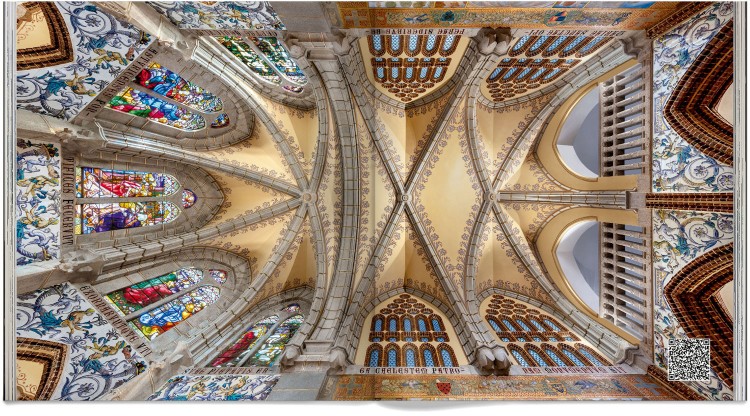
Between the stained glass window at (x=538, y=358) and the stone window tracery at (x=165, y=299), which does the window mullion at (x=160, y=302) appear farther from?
the stained glass window at (x=538, y=358)

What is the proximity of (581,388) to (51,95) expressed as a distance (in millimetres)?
9010

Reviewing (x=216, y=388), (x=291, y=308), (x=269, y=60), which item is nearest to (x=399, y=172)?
(x=269, y=60)

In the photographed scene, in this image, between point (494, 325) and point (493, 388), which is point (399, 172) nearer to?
point (494, 325)

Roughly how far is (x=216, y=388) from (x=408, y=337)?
3776 mm

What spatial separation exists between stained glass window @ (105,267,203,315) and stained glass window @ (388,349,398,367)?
510 centimetres

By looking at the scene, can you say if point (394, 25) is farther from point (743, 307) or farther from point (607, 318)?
point (607, 318)

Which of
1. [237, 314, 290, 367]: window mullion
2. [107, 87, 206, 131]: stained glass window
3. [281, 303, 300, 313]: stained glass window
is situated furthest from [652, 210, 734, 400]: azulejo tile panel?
[107, 87, 206, 131]: stained glass window

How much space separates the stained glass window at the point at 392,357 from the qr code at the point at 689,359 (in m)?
4.20

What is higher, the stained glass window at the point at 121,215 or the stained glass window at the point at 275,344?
the stained glass window at the point at 121,215

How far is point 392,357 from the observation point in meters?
6.10

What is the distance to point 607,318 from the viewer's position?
6762mm

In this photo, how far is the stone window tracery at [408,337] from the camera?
5.95 metres

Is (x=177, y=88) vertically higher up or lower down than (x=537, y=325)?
higher up

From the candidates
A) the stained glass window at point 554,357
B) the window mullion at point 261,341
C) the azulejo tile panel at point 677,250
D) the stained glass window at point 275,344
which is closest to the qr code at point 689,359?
the azulejo tile panel at point 677,250
